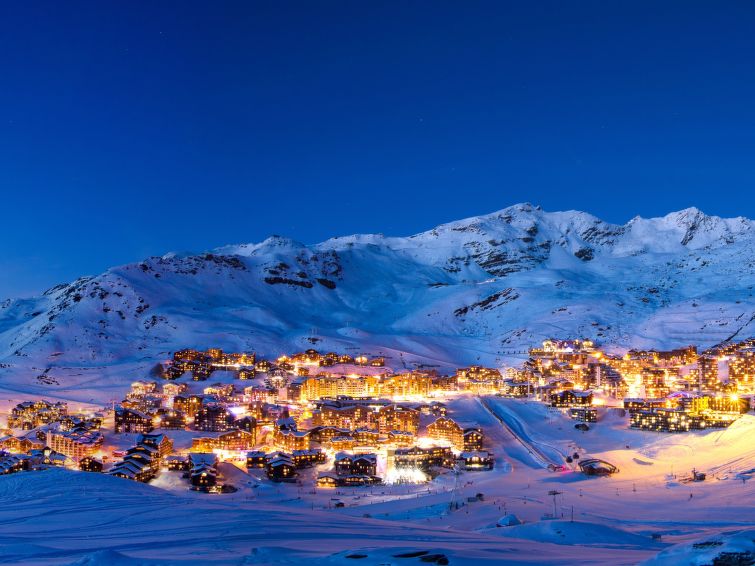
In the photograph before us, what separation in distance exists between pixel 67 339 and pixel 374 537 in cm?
9303

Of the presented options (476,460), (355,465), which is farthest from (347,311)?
(355,465)

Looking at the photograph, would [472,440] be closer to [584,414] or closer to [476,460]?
[476,460]

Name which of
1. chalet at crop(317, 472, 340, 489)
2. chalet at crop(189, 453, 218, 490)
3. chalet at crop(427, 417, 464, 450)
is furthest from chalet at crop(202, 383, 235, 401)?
chalet at crop(317, 472, 340, 489)

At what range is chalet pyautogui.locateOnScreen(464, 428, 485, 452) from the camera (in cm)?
5488

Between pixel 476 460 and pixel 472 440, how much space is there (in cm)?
568

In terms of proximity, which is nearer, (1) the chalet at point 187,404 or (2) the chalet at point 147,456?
(2) the chalet at point 147,456

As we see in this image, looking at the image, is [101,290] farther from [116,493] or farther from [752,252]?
[752,252]

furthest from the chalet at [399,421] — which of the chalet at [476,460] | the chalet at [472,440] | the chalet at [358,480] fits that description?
the chalet at [358,480]

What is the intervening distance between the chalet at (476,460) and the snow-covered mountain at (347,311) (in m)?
52.5

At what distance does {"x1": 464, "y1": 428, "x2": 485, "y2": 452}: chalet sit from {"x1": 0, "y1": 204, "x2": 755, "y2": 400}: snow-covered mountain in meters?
48.3

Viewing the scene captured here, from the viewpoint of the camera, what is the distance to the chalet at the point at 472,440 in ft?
180

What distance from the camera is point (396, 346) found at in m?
118

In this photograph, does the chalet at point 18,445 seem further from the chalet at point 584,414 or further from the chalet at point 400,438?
the chalet at point 584,414

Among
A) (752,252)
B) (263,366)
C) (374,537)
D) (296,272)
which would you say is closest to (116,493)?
(374,537)
